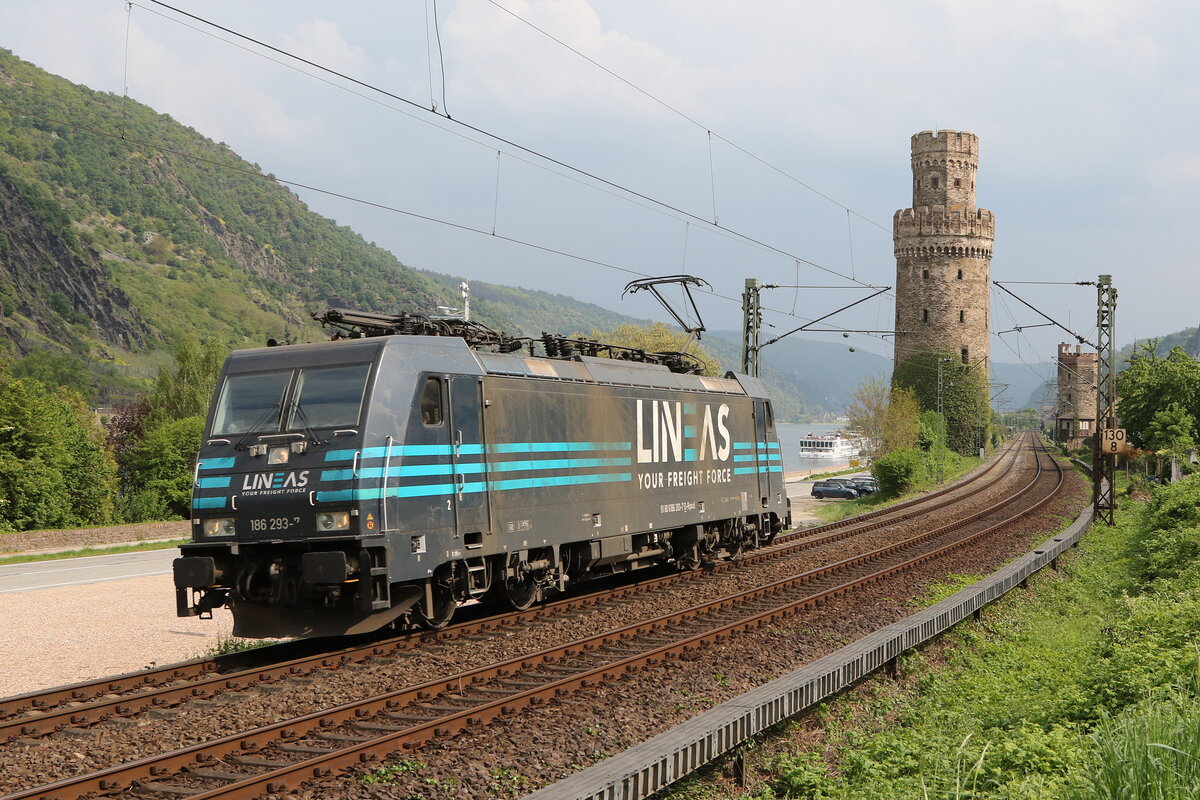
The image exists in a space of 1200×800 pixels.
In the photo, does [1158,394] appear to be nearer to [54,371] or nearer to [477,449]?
[477,449]

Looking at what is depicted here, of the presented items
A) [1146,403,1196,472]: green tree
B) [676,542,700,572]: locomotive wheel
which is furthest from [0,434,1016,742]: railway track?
[1146,403,1196,472]: green tree

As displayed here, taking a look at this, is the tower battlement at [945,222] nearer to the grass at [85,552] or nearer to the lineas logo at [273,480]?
the grass at [85,552]

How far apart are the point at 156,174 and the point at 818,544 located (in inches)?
6679

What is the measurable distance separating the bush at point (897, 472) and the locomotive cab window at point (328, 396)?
4279 centimetres

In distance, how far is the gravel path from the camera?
43.0 ft

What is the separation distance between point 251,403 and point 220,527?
5.01 ft

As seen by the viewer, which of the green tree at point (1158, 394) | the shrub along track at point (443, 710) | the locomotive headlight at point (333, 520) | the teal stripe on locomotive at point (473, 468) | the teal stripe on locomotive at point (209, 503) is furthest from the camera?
the green tree at point (1158, 394)

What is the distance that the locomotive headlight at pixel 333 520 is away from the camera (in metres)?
11.3

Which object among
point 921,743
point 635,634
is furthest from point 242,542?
point 921,743

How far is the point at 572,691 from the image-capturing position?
1060cm

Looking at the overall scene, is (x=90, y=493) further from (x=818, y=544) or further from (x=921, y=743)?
(x=921, y=743)

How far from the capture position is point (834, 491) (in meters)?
57.4

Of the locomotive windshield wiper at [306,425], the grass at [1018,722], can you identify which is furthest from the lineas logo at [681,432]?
the locomotive windshield wiper at [306,425]

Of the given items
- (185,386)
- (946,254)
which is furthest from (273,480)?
(946,254)
